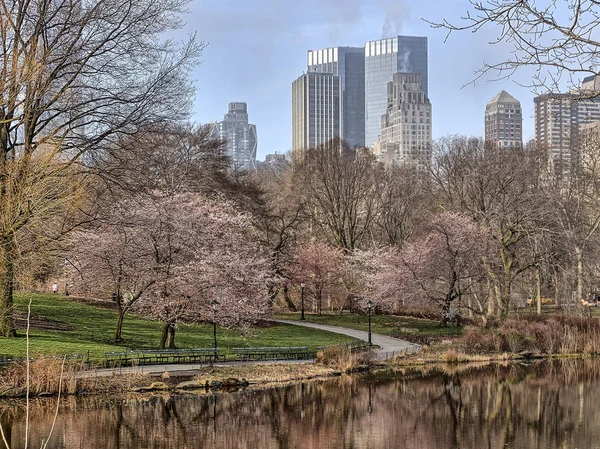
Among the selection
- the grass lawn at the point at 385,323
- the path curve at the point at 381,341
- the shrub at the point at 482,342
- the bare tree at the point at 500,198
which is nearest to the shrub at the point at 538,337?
the shrub at the point at 482,342

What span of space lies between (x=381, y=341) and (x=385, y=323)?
33.0 feet

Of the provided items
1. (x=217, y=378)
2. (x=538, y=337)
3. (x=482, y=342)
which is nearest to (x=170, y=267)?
Answer: (x=217, y=378)

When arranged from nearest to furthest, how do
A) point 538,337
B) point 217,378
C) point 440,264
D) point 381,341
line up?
1. point 217,378
2. point 538,337
3. point 381,341
4. point 440,264

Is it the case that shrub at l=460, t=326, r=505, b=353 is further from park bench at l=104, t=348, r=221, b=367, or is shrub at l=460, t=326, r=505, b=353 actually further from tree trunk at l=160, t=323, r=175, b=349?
tree trunk at l=160, t=323, r=175, b=349

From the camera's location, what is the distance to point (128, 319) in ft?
139

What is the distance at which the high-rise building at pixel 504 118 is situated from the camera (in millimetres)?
178375

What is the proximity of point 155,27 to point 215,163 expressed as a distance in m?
23.2

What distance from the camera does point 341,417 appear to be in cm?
2097

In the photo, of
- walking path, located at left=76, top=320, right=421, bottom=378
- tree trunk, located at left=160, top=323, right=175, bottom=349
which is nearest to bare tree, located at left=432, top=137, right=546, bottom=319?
walking path, located at left=76, top=320, right=421, bottom=378

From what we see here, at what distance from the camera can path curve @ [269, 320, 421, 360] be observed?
110 feet

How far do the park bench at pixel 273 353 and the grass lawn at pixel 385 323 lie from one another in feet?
→ 36.4

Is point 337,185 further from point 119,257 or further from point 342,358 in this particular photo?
point 342,358

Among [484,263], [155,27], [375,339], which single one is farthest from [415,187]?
[155,27]

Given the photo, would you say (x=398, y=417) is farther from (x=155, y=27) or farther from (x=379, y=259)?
(x=379, y=259)
